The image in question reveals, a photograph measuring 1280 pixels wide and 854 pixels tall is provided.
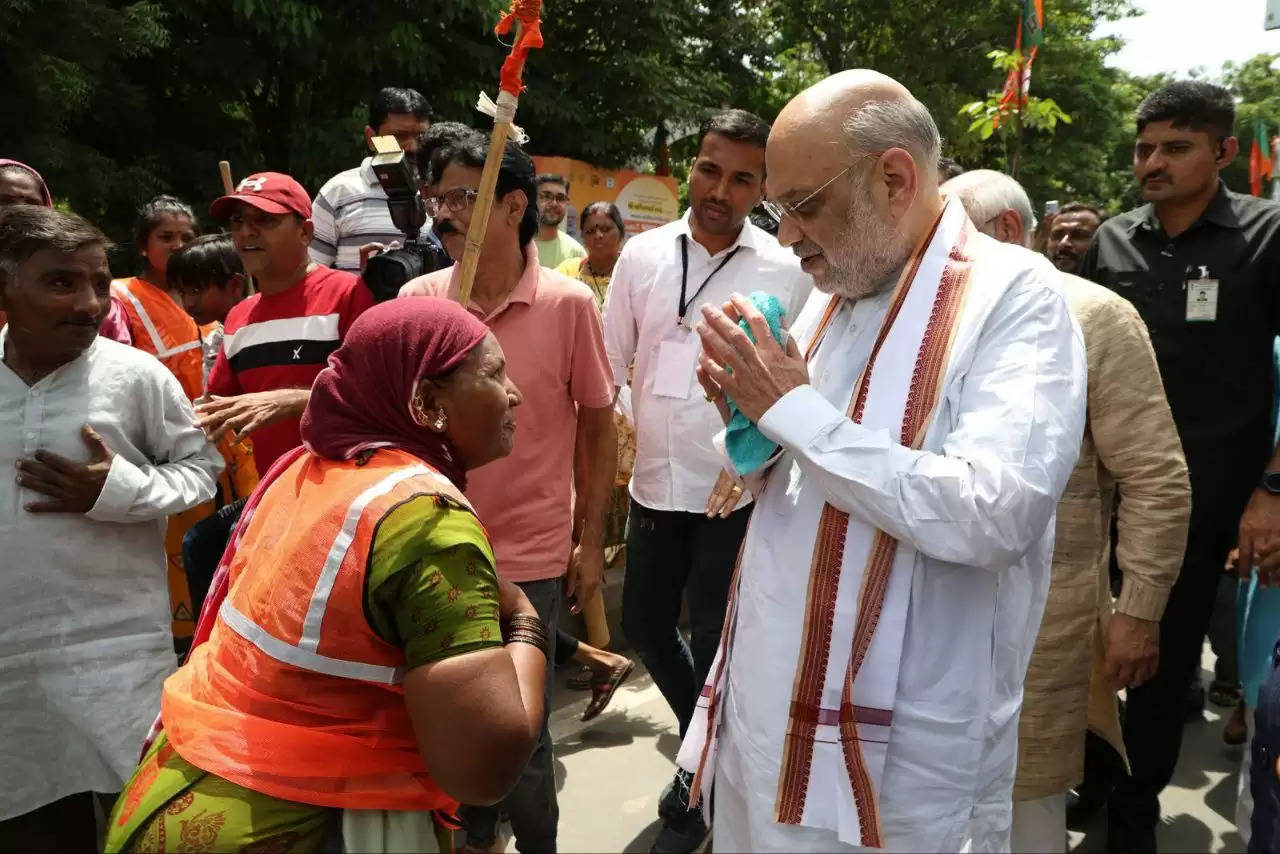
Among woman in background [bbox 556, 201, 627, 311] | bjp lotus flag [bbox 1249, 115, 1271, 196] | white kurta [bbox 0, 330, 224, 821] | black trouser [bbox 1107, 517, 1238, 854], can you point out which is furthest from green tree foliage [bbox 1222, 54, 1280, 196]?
white kurta [bbox 0, 330, 224, 821]

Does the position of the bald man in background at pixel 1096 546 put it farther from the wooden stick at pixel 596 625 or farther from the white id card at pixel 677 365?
the wooden stick at pixel 596 625

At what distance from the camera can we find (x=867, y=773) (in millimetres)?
1744

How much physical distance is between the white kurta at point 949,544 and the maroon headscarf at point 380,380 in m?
0.60

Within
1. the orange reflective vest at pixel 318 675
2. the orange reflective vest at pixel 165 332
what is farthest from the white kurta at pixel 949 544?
the orange reflective vest at pixel 165 332

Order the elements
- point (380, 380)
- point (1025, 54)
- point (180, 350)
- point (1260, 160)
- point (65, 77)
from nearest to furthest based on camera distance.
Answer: point (380, 380), point (180, 350), point (65, 77), point (1025, 54), point (1260, 160)

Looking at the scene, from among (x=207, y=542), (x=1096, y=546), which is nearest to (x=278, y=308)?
(x=207, y=542)

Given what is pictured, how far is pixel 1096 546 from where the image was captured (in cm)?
279

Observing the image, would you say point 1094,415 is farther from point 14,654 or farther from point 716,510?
point 14,654

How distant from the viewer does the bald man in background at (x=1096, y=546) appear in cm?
263

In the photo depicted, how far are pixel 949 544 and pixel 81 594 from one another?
83.2 inches

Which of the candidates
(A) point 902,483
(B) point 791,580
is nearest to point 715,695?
(B) point 791,580

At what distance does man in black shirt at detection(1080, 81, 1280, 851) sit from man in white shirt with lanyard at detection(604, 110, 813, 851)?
125 centimetres

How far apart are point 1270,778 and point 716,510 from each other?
4.44 feet

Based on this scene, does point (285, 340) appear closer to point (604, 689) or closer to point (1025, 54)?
point (604, 689)
